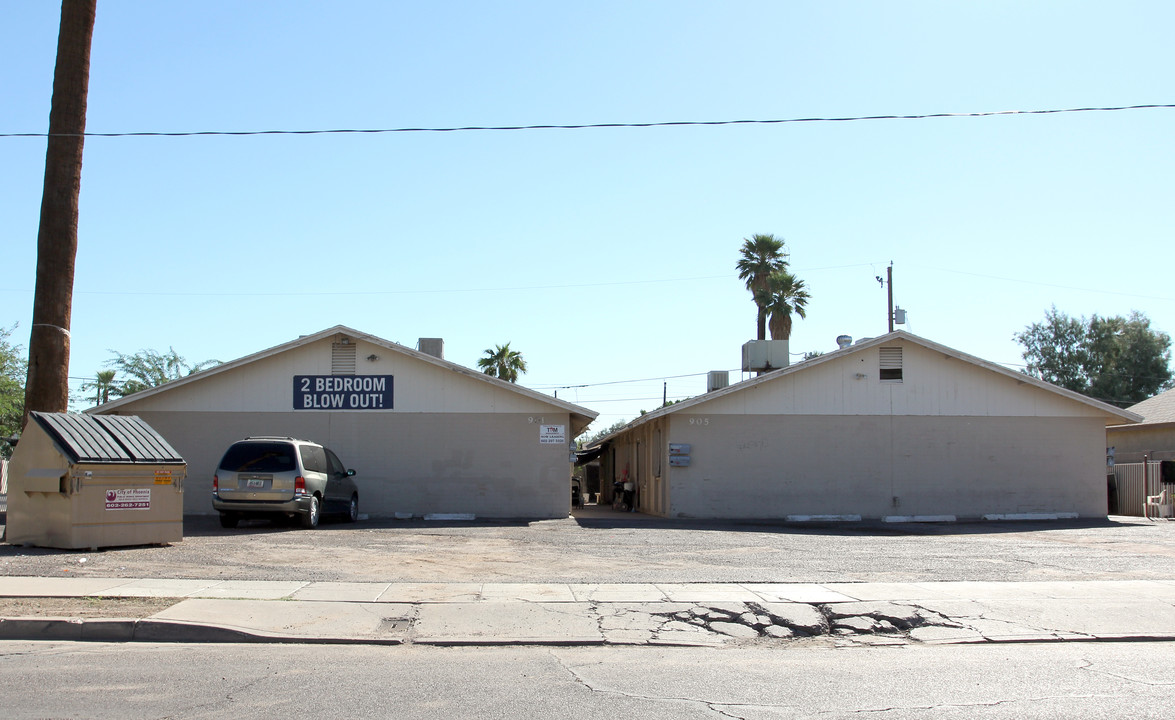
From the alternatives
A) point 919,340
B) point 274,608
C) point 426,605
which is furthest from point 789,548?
point 919,340

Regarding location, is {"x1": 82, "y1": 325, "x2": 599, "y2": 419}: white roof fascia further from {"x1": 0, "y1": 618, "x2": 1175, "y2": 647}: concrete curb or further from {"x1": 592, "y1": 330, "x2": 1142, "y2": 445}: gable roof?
{"x1": 0, "y1": 618, "x2": 1175, "y2": 647}: concrete curb

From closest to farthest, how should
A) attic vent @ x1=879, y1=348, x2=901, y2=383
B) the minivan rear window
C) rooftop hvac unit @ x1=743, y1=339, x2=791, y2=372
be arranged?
1. the minivan rear window
2. attic vent @ x1=879, y1=348, x2=901, y2=383
3. rooftop hvac unit @ x1=743, y1=339, x2=791, y2=372

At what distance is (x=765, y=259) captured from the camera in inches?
1674

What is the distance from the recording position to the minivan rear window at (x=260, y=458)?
17.7 metres

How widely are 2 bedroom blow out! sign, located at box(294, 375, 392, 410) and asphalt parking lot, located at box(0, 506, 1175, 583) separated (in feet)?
12.5

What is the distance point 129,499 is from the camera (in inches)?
541

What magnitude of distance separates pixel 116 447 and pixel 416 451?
984 cm

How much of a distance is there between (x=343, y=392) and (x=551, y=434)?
208 inches

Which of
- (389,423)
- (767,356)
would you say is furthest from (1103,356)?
(389,423)

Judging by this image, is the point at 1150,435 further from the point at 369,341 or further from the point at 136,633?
the point at 136,633

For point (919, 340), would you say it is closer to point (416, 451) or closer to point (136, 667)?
point (416, 451)

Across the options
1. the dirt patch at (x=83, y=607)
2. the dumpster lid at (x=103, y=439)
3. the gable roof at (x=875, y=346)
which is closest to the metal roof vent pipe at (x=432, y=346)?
the gable roof at (x=875, y=346)

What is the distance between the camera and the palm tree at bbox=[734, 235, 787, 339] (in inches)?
1649

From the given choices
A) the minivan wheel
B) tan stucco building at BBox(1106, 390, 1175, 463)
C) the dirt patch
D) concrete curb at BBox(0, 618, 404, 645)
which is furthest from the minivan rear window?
tan stucco building at BBox(1106, 390, 1175, 463)
